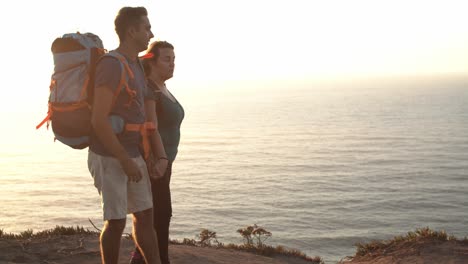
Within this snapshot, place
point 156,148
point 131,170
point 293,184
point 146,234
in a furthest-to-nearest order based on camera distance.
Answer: point 293,184, point 156,148, point 146,234, point 131,170

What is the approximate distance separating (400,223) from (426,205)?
850cm

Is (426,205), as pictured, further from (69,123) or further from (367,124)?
(367,124)

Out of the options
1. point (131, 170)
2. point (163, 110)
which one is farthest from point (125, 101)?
point (163, 110)

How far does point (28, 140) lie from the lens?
380 ft

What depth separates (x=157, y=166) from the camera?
4.81 meters

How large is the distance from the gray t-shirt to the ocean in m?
33.7

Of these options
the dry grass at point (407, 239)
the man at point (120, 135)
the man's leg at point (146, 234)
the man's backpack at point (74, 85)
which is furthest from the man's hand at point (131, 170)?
the dry grass at point (407, 239)

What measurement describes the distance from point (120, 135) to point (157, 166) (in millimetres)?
569

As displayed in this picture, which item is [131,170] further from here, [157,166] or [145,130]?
[157,166]

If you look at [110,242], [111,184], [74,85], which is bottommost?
[110,242]

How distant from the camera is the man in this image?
414cm

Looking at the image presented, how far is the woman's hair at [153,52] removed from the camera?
520 centimetres

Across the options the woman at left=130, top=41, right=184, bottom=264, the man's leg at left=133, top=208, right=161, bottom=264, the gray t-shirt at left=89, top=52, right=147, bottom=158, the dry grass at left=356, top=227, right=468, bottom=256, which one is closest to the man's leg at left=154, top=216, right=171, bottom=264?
the woman at left=130, top=41, right=184, bottom=264

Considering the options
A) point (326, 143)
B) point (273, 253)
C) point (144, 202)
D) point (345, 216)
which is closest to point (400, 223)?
point (345, 216)
